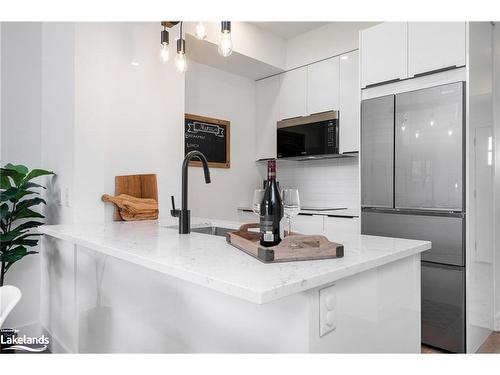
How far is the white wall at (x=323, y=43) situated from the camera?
3463 millimetres

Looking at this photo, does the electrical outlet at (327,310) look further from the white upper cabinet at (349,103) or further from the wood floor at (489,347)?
the white upper cabinet at (349,103)

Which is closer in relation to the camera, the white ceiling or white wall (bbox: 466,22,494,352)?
white wall (bbox: 466,22,494,352)

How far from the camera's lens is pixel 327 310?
106 centimetres

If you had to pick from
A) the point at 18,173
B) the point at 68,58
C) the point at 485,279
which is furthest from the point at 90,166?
the point at 485,279

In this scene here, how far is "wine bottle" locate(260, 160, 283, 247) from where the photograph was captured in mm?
1190

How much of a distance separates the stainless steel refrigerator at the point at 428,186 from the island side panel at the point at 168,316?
1.70 metres

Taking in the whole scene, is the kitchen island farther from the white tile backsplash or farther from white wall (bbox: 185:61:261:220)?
the white tile backsplash

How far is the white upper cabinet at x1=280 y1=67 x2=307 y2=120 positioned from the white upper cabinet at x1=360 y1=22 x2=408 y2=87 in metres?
1.06

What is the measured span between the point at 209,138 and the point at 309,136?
1.03 metres

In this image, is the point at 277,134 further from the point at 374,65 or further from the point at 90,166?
the point at 90,166

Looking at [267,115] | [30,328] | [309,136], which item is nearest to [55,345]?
[30,328]

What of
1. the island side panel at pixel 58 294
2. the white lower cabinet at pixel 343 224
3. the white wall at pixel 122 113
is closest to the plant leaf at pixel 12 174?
the white wall at pixel 122 113

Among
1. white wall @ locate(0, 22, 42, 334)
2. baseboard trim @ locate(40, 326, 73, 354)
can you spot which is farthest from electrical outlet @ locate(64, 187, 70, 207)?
baseboard trim @ locate(40, 326, 73, 354)

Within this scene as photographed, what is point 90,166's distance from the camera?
226cm
